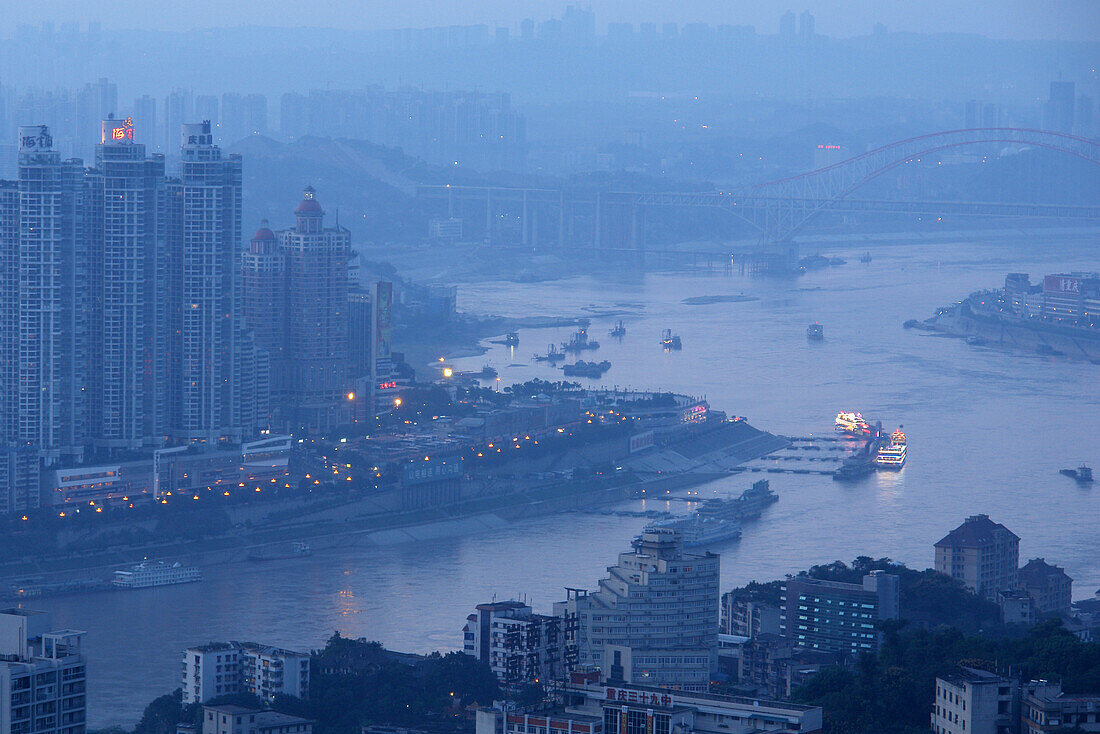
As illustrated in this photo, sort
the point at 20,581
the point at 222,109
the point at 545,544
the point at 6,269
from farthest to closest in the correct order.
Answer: the point at 222,109 → the point at 6,269 → the point at 545,544 → the point at 20,581

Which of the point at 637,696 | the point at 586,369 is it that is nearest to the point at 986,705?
the point at 637,696

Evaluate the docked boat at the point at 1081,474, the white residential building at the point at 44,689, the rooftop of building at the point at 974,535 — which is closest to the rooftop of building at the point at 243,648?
the white residential building at the point at 44,689

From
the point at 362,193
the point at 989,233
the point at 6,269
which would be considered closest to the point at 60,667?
the point at 6,269

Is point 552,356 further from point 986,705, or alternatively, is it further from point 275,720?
point 986,705

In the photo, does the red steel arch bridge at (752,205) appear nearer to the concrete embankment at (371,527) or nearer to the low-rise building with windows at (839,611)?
the concrete embankment at (371,527)

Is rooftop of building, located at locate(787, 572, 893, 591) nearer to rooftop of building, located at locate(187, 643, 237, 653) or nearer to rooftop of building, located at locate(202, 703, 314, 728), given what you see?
rooftop of building, located at locate(187, 643, 237, 653)

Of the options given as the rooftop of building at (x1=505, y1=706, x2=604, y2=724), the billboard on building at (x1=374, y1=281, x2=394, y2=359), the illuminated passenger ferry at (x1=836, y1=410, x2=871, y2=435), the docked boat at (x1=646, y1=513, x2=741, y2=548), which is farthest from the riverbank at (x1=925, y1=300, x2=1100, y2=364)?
the rooftop of building at (x1=505, y1=706, x2=604, y2=724)

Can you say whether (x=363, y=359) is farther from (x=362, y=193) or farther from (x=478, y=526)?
(x=362, y=193)
